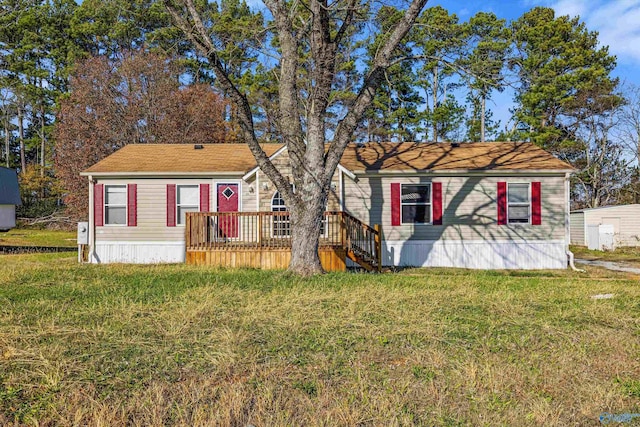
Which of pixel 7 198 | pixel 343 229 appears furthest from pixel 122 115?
pixel 343 229

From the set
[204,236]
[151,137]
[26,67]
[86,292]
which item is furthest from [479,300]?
[26,67]

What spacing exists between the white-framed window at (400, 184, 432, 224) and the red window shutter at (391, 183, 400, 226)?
0.42 feet

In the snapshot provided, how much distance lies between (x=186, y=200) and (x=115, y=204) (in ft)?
6.83

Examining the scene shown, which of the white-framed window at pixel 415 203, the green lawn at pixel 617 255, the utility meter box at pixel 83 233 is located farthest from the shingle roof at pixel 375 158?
the green lawn at pixel 617 255

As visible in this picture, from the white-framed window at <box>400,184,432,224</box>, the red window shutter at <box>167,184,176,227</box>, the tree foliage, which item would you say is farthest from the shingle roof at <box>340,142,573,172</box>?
the tree foliage

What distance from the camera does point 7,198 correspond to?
58.2 ft

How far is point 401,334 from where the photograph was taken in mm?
4652

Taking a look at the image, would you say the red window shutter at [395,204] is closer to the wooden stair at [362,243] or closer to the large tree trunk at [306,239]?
the wooden stair at [362,243]

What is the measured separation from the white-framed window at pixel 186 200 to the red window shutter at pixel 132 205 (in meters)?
1.20

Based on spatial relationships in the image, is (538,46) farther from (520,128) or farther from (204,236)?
(204,236)

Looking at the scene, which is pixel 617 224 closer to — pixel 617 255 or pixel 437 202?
pixel 617 255

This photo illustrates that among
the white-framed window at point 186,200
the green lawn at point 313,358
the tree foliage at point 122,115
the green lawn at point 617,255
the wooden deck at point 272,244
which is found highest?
the tree foliage at point 122,115

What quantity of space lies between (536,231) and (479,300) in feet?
24.4

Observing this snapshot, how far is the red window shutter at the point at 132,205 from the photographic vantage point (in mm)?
13172
